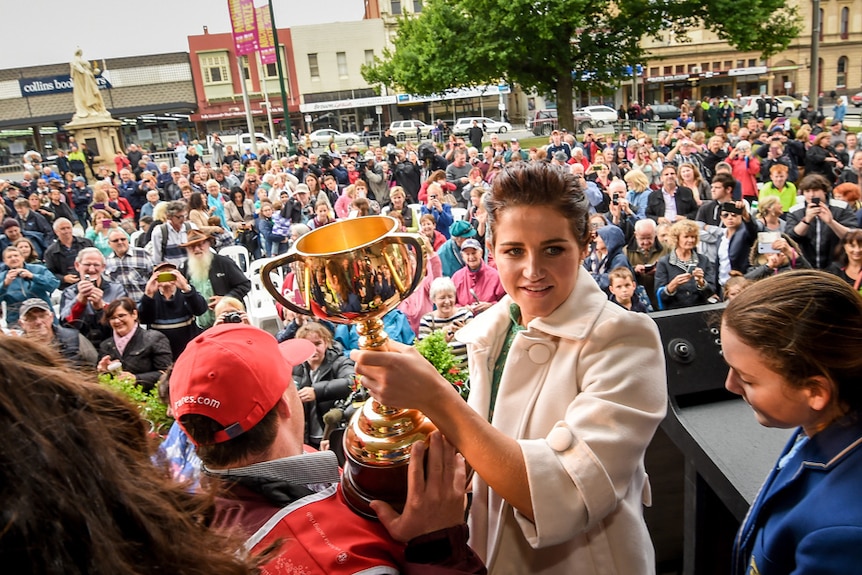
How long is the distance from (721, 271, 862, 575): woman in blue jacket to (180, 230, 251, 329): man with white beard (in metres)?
5.53

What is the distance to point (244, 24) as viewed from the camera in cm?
1850

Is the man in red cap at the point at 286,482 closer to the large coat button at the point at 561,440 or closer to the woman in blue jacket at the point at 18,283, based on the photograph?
the large coat button at the point at 561,440

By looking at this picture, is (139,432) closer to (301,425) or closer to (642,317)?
(301,425)

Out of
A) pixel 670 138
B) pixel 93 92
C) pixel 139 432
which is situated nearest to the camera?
pixel 139 432

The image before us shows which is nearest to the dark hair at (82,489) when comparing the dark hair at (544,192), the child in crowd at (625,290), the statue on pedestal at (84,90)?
the dark hair at (544,192)

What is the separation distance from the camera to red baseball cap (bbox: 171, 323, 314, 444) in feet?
4.19

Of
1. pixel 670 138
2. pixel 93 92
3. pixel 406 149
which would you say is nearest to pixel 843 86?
pixel 670 138

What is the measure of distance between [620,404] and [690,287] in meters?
4.60

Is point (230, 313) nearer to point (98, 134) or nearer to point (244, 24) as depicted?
point (244, 24)

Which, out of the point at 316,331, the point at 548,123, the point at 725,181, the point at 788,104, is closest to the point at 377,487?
the point at 316,331

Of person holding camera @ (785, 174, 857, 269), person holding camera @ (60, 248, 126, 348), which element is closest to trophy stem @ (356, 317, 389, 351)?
person holding camera @ (60, 248, 126, 348)

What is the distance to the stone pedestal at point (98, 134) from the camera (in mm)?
20812

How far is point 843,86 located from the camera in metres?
→ 46.5

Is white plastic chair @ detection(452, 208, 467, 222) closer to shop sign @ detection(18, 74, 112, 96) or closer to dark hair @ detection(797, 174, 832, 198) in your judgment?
dark hair @ detection(797, 174, 832, 198)
